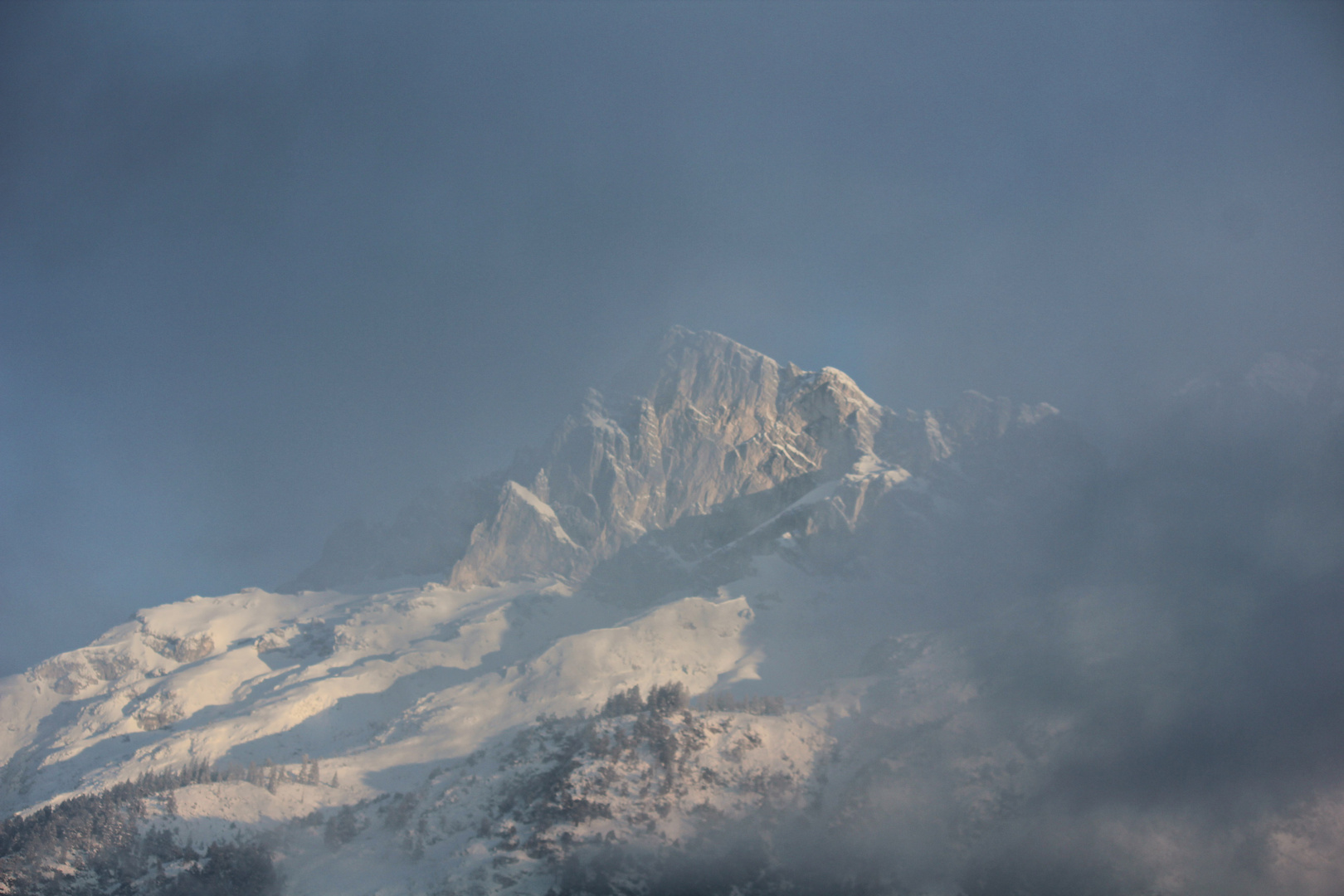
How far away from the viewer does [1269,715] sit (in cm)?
16038

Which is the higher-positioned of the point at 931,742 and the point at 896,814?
the point at 931,742

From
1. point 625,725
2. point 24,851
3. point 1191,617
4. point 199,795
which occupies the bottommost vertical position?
point 24,851

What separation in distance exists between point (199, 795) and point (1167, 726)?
668ft

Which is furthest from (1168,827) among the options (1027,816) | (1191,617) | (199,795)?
(199,795)

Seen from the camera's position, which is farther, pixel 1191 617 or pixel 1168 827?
pixel 1191 617

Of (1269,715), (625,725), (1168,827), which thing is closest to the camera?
(1168,827)

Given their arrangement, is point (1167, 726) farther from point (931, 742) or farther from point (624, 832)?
point (624, 832)

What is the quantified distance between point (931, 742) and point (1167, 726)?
47.8 m

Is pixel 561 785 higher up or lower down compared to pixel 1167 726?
lower down

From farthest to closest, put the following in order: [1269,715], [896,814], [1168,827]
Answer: [896,814] < [1269,715] < [1168,827]

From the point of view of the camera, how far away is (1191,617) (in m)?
200

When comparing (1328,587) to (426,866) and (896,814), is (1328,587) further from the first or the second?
(426,866)

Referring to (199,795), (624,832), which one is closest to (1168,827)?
(624,832)

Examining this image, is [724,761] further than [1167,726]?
Yes
